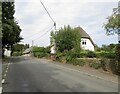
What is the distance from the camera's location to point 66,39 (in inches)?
1973

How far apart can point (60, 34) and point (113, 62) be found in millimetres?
27322

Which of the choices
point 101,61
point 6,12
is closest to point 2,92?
point 101,61

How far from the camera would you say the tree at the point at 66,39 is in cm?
4925

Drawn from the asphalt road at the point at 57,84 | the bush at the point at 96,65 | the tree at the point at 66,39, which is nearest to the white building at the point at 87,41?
the tree at the point at 66,39

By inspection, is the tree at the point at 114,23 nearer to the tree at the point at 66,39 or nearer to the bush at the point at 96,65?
the bush at the point at 96,65

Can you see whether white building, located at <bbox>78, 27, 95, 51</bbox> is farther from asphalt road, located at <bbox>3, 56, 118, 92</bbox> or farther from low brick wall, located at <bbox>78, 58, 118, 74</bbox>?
asphalt road, located at <bbox>3, 56, 118, 92</bbox>

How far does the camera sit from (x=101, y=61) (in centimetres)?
2648

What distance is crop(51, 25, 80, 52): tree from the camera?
4925 cm

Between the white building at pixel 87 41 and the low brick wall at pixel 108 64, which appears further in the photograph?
the white building at pixel 87 41

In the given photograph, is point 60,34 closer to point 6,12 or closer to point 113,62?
point 6,12

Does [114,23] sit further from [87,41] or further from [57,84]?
[87,41]

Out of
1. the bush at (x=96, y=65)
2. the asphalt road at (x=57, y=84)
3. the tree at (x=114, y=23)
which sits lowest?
the asphalt road at (x=57, y=84)

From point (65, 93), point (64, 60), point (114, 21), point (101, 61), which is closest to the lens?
point (65, 93)

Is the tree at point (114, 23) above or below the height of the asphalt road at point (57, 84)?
above
